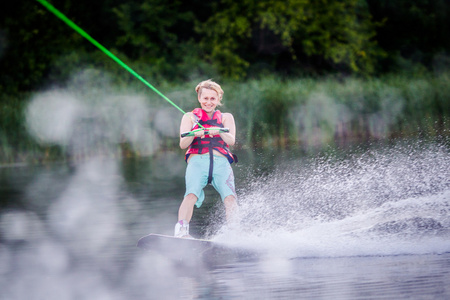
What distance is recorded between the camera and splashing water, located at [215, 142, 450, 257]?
193 inches

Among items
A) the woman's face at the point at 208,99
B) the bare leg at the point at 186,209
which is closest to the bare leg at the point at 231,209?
the bare leg at the point at 186,209

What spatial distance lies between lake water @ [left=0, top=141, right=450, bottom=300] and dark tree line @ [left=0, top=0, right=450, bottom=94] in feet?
57.1

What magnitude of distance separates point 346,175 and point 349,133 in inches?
347

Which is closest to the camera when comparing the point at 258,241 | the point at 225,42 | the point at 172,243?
the point at 172,243

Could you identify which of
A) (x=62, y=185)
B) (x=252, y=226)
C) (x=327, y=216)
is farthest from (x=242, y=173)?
(x=252, y=226)

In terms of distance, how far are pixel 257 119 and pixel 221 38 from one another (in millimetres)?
11301

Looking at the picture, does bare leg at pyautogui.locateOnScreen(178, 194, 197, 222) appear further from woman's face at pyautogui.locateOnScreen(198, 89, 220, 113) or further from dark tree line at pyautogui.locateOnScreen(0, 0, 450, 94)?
dark tree line at pyautogui.locateOnScreen(0, 0, 450, 94)

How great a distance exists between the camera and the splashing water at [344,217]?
16.0 feet

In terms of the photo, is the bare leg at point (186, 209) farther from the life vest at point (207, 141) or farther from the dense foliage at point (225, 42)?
the dense foliage at point (225, 42)

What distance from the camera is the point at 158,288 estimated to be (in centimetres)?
414

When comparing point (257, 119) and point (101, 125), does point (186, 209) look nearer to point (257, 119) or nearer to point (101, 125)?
point (257, 119)

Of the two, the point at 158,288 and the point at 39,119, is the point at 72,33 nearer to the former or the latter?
the point at 39,119

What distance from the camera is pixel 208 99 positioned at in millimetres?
5121

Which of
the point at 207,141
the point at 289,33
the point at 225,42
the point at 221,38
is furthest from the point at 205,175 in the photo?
the point at 221,38
